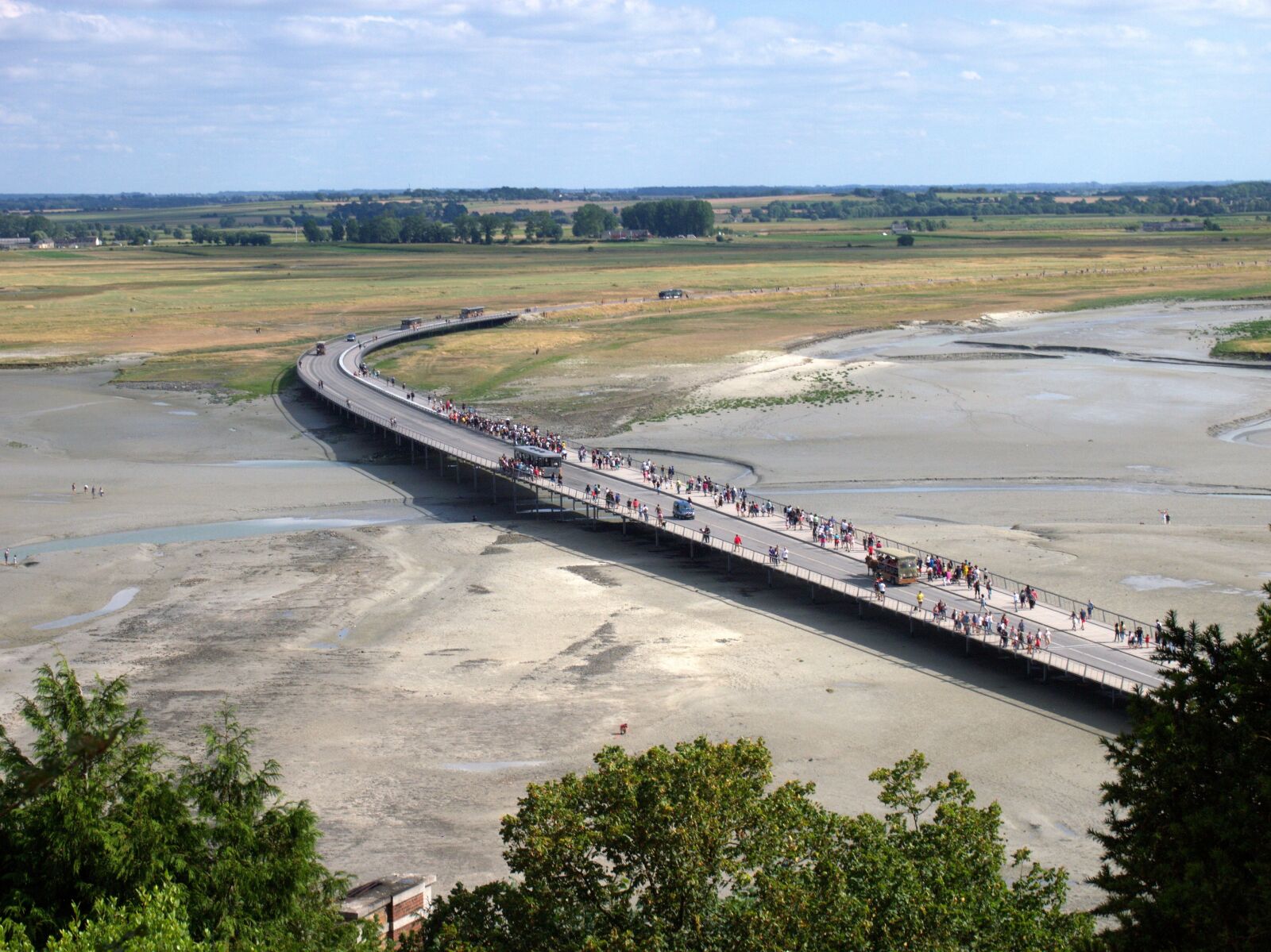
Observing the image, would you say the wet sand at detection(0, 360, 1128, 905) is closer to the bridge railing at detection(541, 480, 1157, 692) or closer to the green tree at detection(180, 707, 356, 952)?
the bridge railing at detection(541, 480, 1157, 692)

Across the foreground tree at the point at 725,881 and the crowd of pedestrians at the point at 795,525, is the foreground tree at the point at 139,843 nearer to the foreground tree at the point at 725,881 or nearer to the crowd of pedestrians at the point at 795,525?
the foreground tree at the point at 725,881

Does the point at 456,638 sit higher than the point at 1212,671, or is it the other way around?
the point at 1212,671

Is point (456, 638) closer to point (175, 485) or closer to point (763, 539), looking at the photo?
point (763, 539)

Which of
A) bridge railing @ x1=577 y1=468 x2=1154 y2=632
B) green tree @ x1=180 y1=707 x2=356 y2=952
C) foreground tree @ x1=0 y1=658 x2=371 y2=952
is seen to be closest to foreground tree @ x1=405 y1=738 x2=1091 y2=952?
green tree @ x1=180 y1=707 x2=356 y2=952

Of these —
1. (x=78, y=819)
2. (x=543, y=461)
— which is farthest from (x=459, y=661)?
(x=78, y=819)

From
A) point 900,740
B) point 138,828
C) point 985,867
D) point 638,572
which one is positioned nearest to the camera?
point 138,828

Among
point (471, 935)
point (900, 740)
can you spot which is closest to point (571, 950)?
point (471, 935)
